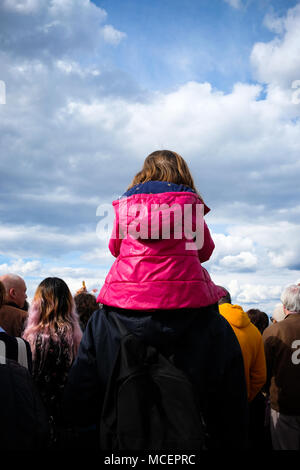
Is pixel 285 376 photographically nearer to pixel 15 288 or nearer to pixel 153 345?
pixel 153 345

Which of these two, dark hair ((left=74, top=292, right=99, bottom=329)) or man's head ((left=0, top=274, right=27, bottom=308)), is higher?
man's head ((left=0, top=274, right=27, bottom=308))

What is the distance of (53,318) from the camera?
14.1 ft

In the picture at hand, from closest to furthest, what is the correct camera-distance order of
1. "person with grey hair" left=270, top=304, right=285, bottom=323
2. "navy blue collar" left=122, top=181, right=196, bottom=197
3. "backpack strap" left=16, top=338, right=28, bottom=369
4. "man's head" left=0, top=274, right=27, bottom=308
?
"navy blue collar" left=122, top=181, right=196, bottom=197, "backpack strap" left=16, top=338, right=28, bottom=369, "man's head" left=0, top=274, right=27, bottom=308, "person with grey hair" left=270, top=304, right=285, bottom=323

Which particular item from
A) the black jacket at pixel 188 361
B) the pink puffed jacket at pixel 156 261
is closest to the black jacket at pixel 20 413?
the black jacket at pixel 188 361

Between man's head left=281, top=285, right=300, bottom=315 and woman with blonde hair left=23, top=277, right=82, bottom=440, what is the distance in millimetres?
2611

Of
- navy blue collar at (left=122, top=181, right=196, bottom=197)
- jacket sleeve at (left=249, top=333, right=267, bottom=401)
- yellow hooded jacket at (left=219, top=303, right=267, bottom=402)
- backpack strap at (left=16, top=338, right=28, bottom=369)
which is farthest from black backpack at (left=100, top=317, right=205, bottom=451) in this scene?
jacket sleeve at (left=249, top=333, right=267, bottom=401)

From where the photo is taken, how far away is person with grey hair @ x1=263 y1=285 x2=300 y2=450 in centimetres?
484

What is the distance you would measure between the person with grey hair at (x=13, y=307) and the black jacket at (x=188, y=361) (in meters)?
3.12

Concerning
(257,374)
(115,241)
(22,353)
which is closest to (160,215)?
(115,241)

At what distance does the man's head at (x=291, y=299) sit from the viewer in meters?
5.04

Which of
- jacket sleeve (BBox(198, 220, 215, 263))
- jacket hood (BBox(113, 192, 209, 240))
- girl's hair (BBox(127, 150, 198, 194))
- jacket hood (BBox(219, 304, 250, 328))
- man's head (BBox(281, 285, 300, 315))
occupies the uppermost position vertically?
girl's hair (BBox(127, 150, 198, 194))

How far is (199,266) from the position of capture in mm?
2166

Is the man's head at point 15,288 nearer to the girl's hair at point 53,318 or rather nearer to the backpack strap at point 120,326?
the girl's hair at point 53,318

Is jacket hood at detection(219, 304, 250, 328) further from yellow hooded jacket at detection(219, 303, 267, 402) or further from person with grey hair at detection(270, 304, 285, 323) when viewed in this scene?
person with grey hair at detection(270, 304, 285, 323)
